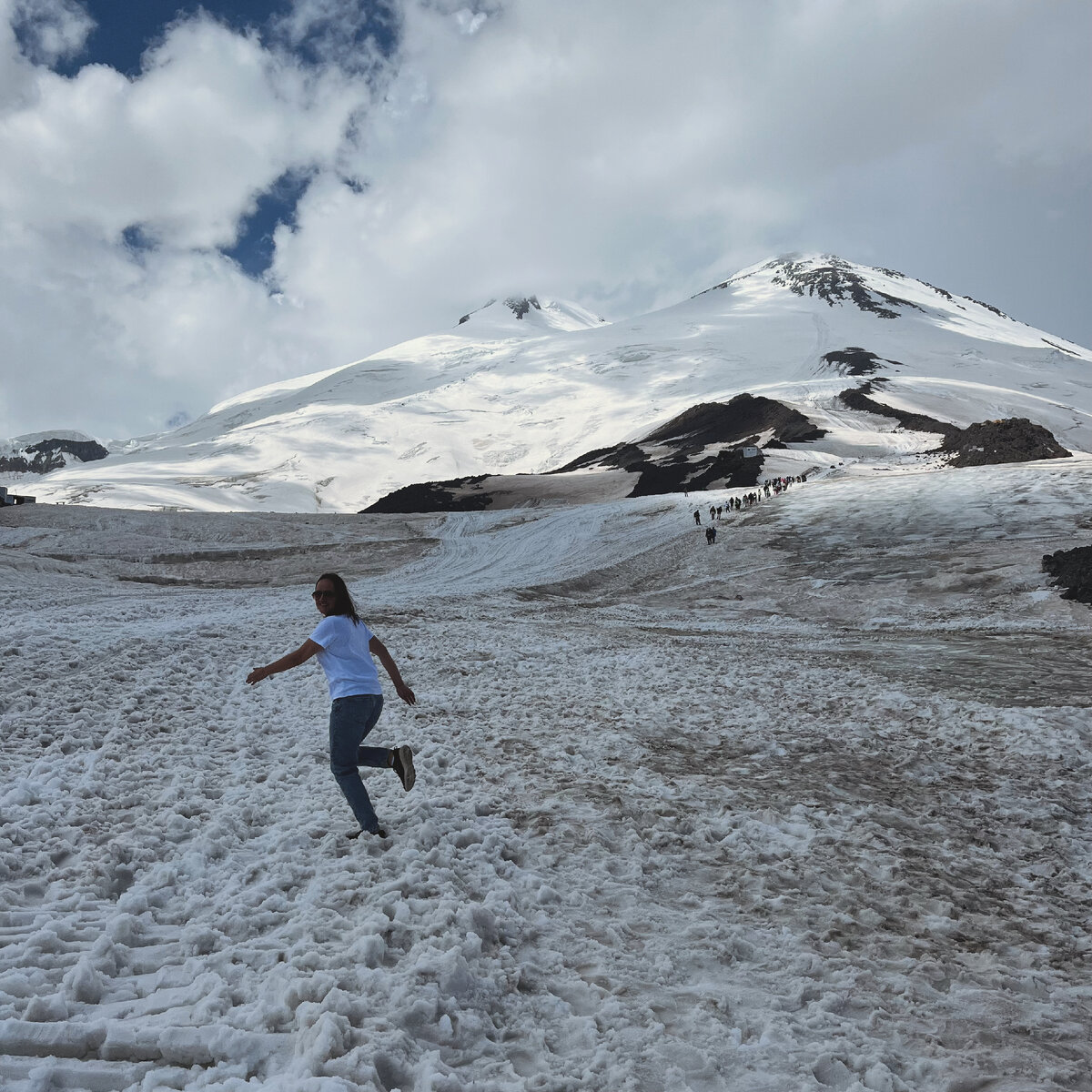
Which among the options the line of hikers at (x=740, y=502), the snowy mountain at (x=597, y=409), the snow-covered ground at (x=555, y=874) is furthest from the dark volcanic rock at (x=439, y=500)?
the snow-covered ground at (x=555, y=874)

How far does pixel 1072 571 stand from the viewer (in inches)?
811

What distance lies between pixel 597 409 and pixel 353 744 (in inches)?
5423

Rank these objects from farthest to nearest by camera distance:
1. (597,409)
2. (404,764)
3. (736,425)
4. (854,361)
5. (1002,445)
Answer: (597,409) → (854,361) → (736,425) → (1002,445) → (404,764)

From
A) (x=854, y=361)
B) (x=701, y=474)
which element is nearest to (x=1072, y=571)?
(x=701, y=474)

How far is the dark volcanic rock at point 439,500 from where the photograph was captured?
213 ft

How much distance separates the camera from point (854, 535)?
3209cm

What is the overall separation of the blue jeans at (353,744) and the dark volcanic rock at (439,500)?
5588cm

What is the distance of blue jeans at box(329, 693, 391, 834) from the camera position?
555 cm

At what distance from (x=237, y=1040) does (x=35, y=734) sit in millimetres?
6446

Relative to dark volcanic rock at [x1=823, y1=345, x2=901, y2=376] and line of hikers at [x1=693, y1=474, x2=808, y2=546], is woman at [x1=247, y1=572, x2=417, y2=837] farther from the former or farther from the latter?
dark volcanic rock at [x1=823, y1=345, x2=901, y2=376]

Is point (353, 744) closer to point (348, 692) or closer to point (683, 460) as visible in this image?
point (348, 692)

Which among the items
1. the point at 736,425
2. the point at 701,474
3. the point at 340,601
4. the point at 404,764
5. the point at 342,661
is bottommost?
the point at 404,764

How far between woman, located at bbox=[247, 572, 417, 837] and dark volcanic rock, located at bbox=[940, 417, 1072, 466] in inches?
2245

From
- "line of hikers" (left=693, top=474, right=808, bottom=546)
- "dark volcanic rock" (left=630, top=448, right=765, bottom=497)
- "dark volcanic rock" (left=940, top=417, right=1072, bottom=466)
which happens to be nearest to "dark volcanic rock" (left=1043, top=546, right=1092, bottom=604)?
"line of hikers" (left=693, top=474, right=808, bottom=546)
